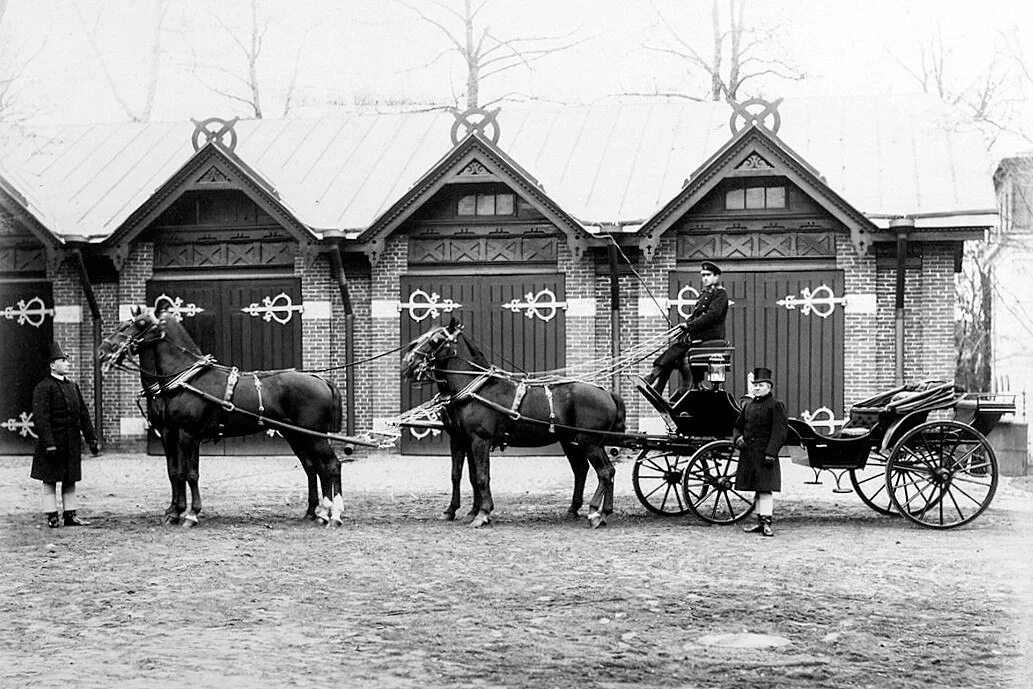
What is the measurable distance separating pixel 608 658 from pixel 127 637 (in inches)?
113

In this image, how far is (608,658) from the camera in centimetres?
639

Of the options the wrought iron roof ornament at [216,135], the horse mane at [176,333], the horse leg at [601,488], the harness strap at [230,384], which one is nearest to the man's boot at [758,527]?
the horse leg at [601,488]

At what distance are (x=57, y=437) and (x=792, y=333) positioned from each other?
35.1 ft

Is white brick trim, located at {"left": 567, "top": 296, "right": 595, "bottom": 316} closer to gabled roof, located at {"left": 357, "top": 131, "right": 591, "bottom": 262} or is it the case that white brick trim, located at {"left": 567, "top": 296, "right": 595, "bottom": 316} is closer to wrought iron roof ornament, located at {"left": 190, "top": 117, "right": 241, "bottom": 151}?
gabled roof, located at {"left": 357, "top": 131, "right": 591, "bottom": 262}

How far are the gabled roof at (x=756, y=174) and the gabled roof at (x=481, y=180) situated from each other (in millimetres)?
1091

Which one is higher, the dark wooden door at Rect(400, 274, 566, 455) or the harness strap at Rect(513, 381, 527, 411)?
the dark wooden door at Rect(400, 274, 566, 455)

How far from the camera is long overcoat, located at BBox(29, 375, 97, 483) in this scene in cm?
1102

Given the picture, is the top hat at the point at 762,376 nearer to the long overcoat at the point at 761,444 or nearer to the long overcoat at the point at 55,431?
the long overcoat at the point at 761,444

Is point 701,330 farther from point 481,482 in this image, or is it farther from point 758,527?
point 481,482

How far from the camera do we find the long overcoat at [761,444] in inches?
411

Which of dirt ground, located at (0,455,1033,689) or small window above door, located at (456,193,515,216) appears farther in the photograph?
small window above door, located at (456,193,515,216)

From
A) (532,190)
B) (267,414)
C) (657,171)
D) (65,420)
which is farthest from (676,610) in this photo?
(657,171)

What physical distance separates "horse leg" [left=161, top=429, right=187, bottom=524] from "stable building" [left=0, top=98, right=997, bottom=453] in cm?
655

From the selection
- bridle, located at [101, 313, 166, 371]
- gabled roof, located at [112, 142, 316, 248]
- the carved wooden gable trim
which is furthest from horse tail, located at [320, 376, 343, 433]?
the carved wooden gable trim
